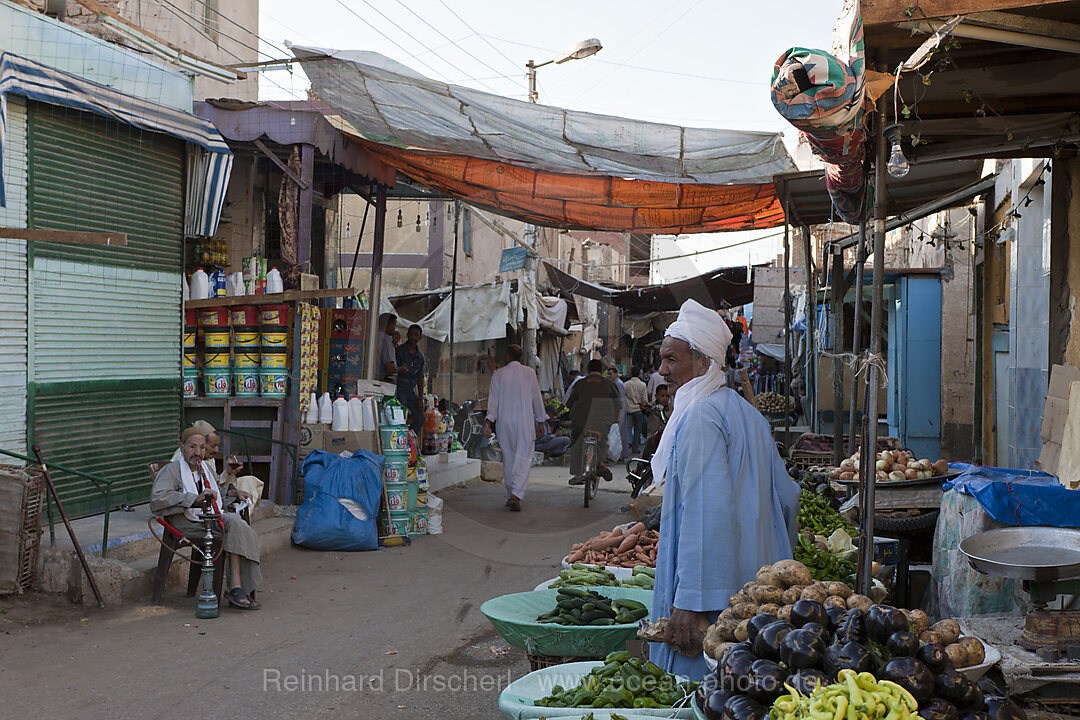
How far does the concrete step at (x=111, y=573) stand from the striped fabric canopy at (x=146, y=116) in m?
2.67

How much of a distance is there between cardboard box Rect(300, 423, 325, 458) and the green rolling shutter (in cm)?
125

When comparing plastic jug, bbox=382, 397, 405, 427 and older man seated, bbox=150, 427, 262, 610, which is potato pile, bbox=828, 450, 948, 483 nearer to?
plastic jug, bbox=382, 397, 405, 427

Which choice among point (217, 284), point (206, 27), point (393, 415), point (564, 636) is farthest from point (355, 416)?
point (206, 27)

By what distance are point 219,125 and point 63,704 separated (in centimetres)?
619

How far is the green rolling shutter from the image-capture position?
25.5 ft

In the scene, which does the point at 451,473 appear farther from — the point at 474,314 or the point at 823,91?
the point at 823,91

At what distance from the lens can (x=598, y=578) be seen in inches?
208

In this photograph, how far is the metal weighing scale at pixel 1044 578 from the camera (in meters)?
3.61

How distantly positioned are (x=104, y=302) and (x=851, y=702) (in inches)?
306

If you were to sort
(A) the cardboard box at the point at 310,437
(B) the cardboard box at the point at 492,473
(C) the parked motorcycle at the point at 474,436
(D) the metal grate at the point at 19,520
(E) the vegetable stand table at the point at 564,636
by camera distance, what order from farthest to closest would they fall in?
1. (C) the parked motorcycle at the point at 474,436
2. (B) the cardboard box at the point at 492,473
3. (A) the cardboard box at the point at 310,437
4. (D) the metal grate at the point at 19,520
5. (E) the vegetable stand table at the point at 564,636

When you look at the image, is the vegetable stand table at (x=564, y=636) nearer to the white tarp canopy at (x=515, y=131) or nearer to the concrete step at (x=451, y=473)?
the white tarp canopy at (x=515, y=131)

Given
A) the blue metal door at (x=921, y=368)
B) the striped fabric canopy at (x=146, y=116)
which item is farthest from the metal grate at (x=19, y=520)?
the blue metal door at (x=921, y=368)

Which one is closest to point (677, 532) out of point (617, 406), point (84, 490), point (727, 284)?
point (84, 490)

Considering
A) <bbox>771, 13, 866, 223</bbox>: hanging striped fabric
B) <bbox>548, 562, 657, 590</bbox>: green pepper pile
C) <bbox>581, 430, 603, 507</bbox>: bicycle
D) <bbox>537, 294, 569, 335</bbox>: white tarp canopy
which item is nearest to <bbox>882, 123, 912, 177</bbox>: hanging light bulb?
<bbox>771, 13, 866, 223</bbox>: hanging striped fabric
